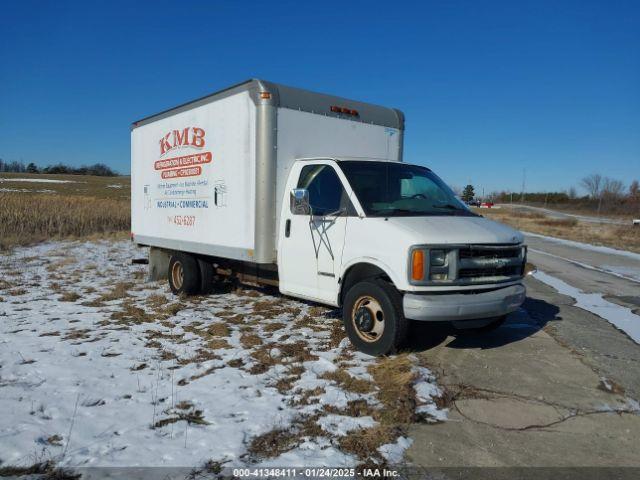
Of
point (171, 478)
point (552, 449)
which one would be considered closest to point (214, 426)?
point (171, 478)

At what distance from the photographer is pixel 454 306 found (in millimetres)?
4801

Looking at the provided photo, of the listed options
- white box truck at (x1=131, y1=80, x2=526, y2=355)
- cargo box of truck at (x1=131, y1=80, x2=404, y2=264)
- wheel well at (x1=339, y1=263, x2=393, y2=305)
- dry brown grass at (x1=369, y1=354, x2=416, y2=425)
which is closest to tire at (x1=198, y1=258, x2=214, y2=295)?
white box truck at (x1=131, y1=80, x2=526, y2=355)

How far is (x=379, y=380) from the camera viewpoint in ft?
15.1

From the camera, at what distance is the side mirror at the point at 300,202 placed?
18.0 feet

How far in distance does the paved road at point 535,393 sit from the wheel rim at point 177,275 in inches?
172

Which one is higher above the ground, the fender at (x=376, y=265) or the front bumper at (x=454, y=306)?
the fender at (x=376, y=265)

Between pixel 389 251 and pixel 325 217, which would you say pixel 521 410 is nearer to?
pixel 389 251

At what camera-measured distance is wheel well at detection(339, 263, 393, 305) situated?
209 inches

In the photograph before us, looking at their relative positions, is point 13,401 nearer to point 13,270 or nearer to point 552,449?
point 552,449

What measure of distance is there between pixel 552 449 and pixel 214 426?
2435 millimetres

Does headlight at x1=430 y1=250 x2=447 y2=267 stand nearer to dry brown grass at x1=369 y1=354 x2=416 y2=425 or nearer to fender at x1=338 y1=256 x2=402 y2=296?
fender at x1=338 y1=256 x2=402 y2=296

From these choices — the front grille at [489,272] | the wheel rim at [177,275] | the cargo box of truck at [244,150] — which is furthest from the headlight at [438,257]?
the wheel rim at [177,275]

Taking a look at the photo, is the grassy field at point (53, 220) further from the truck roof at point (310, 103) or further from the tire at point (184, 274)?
the truck roof at point (310, 103)

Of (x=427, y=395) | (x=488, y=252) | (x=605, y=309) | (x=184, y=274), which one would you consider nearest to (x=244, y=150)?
(x=184, y=274)
